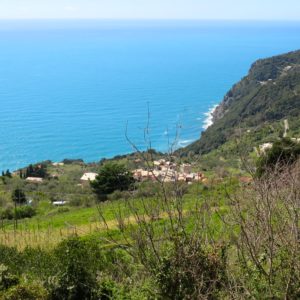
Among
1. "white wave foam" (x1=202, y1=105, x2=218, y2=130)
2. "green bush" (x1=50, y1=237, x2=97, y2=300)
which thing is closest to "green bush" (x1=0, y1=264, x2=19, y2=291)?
"green bush" (x1=50, y1=237, x2=97, y2=300)

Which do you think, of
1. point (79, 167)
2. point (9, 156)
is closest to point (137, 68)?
point (9, 156)

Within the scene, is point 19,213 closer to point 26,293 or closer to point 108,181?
point 108,181

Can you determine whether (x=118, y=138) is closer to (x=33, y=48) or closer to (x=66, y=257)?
(x=66, y=257)

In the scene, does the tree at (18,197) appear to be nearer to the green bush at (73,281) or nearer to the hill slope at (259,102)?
the green bush at (73,281)

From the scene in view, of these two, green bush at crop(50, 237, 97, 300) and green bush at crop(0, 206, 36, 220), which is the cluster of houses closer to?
green bush at crop(50, 237, 97, 300)

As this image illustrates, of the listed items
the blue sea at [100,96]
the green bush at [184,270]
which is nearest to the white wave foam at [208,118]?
the blue sea at [100,96]

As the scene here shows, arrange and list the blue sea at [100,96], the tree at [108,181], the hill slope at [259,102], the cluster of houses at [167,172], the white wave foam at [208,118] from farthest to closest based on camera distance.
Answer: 1. the white wave foam at [208,118]
2. the blue sea at [100,96]
3. the hill slope at [259,102]
4. the tree at [108,181]
5. the cluster of houses at [167,172]

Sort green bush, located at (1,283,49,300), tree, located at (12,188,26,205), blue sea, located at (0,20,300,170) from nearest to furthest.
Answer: green bush, located at (1,283,49,300)
tree, located at (12,188,26,205)
blue sea, located at (0,20,300,170)
